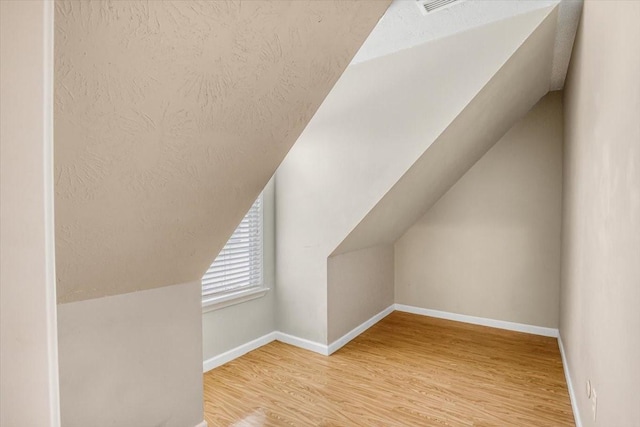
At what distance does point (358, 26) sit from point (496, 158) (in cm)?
317

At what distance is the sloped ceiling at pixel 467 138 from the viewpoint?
2301 mm

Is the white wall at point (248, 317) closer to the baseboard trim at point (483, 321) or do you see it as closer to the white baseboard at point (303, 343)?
the white baseboard at point (303, 343)

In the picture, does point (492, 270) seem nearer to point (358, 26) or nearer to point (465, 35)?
point (465, 35)

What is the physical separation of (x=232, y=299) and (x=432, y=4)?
2536mm

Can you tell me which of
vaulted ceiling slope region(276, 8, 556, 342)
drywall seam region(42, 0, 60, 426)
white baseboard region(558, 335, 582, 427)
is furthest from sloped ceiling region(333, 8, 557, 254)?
drywall seam region(42, 0, 60, 426)

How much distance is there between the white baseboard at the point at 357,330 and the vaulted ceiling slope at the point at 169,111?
2.00 metres

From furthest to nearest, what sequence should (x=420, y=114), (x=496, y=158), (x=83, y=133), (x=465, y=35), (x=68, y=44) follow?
1. (x=496, y=158)
2. (x=420, y=114)
3. (x=465, y=35)
4. (x=83, y=133)
5. (x=68, y=44)

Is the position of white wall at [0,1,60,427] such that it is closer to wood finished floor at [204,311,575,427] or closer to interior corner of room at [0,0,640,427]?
interior corner of room at [0,0,640,427]

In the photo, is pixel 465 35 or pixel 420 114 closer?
pixel 465 35

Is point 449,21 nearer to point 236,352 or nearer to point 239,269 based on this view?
point 239,269

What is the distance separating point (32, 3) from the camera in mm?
480

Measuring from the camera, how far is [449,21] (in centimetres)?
218

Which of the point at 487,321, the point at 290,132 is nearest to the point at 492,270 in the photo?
the point at 487,321

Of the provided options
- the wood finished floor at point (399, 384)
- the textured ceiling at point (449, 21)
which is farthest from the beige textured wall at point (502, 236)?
the textured ceiling at point (449, 21)
